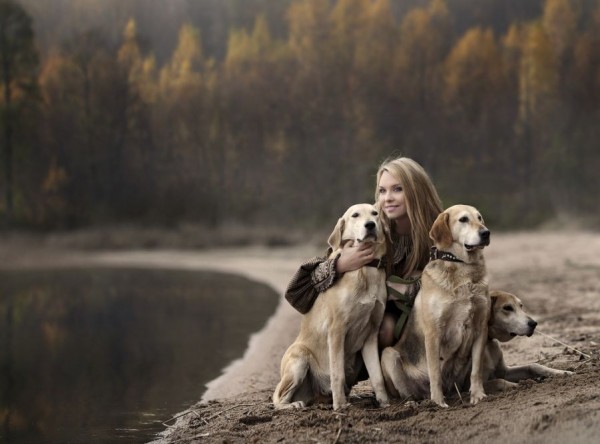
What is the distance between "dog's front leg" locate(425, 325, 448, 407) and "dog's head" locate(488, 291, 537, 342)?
460 millimetres

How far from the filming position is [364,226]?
4.41 meters

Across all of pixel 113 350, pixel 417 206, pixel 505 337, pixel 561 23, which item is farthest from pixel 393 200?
pixel 561 23

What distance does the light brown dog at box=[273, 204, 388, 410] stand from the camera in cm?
429

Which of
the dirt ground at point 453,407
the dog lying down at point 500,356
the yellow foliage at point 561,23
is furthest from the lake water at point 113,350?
the yellow foliage at point 561,23

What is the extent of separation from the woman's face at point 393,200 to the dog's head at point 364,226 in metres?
0.22

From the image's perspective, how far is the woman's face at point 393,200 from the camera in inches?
189

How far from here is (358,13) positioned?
114ft

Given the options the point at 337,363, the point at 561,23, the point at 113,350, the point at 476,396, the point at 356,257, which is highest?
the point at 561,23

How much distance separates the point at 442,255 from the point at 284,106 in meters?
30.6

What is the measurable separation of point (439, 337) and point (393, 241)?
3.12 ft

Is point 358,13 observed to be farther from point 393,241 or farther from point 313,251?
point 393,241

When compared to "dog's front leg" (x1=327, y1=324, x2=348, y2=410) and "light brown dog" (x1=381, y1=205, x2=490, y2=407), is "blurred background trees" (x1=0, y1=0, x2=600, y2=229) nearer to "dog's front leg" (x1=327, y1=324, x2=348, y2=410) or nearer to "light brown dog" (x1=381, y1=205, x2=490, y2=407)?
"light brown dog" (x1=381, y1=205, x2=490, y2=407)

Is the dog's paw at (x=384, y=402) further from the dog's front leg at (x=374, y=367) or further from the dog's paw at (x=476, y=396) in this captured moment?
the dog's paw at (x=476, y=396)

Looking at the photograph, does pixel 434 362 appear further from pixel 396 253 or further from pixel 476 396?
pixel 396 253
